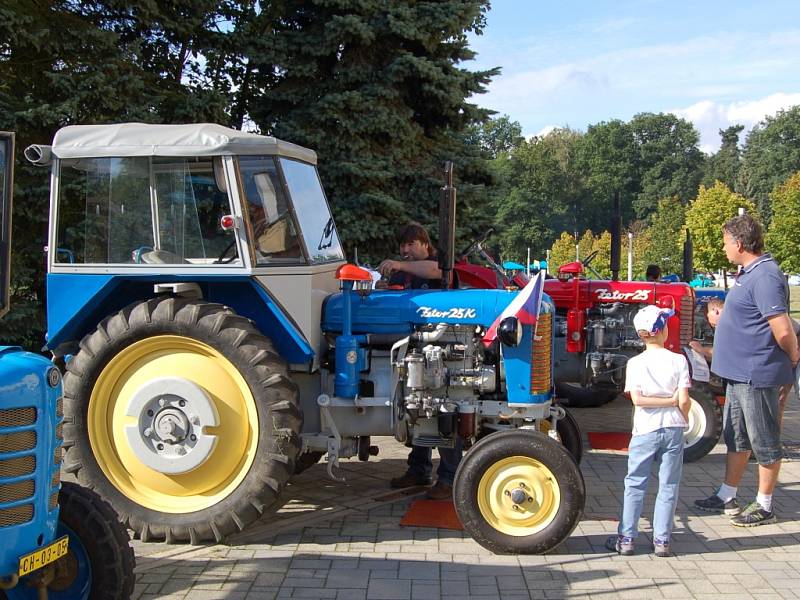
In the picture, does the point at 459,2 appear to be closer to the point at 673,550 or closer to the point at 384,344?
the point at 384,344

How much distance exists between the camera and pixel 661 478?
506 centimetres

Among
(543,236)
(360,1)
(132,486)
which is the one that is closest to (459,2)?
(360,1)

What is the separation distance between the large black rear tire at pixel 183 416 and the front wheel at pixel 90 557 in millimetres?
1435

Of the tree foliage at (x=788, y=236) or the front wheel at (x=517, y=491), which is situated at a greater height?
the tree foliage at (x=788, y=236)

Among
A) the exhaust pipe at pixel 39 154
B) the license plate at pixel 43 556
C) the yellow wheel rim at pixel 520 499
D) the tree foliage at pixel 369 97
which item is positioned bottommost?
the yellow wheel rim at pixel 520 499

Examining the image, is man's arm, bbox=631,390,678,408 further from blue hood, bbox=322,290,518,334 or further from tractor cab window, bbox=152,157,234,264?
tractor cab window, bbox=152,157,234,264

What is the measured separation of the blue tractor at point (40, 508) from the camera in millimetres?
3223

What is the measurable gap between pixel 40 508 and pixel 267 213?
2531mm

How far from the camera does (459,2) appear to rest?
11.8 metres

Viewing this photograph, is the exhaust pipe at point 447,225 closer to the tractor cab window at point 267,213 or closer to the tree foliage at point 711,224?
the tractor cab window at point 267,213

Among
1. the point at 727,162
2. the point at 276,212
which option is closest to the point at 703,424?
the point at 276,212

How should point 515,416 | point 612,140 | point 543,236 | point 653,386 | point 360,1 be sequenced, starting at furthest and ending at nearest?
1. point 612,140
2. point 543,236
3. point 360,1
4. point 515,416
5. point 653,386

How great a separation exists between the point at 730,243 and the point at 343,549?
322cm

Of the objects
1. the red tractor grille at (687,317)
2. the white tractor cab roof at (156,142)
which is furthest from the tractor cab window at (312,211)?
the red tractor grille at (687,317)
